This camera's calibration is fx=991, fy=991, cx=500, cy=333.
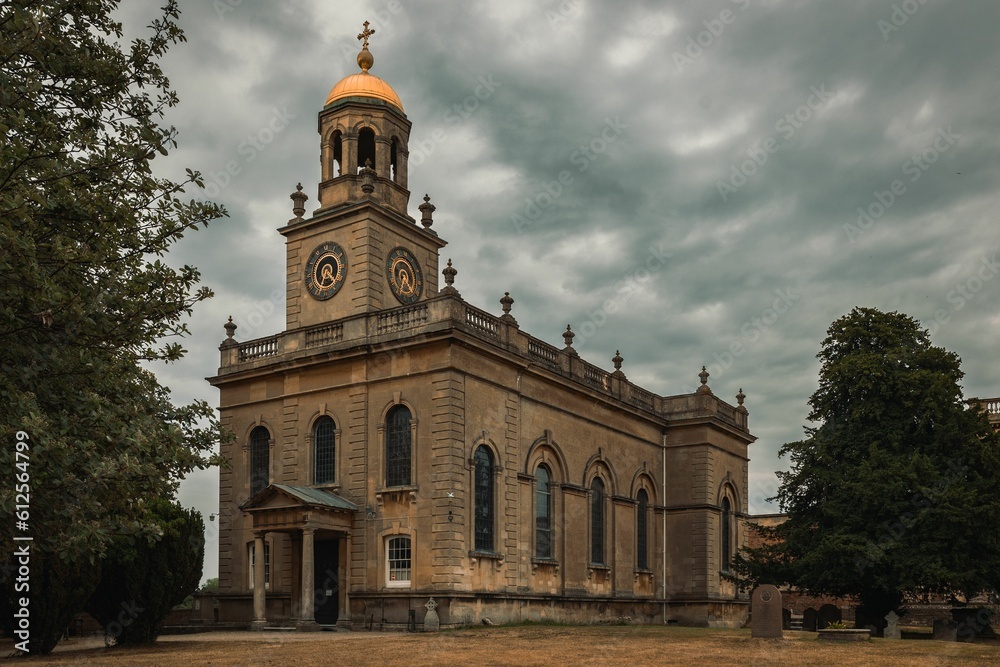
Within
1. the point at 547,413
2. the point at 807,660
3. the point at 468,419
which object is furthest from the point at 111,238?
the point at 547,413

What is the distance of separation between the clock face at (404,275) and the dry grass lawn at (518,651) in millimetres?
15073

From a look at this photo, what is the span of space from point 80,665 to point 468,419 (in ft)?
53.2

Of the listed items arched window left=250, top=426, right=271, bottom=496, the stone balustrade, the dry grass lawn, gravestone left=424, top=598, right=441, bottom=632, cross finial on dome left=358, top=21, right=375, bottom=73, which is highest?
cross finial on dome left=358, top=21, right=375, bottom=73

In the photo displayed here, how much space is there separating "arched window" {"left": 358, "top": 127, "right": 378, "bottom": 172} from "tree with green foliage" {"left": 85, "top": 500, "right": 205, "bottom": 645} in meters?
18.9

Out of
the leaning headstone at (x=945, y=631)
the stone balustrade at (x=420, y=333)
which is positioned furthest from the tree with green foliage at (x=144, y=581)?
the leaning headstone at (x=945, y=631)

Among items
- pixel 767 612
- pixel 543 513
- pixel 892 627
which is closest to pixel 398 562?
pixel 543 513

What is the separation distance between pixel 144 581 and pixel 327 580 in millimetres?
9700

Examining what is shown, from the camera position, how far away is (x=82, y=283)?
1170 cm

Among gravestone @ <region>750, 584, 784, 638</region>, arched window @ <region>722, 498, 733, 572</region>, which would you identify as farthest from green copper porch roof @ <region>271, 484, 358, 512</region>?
arched window @ <region>722, 498, 733, 572</region>

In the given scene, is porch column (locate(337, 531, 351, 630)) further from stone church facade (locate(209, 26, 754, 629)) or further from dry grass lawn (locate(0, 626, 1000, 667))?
dry grass lawn (locate(0, 626, 1000, 667))

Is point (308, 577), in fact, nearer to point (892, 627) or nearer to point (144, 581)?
point (144, 581)

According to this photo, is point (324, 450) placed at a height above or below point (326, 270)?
below

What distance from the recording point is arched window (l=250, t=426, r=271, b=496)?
3700 cm

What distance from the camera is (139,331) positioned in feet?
41.1
